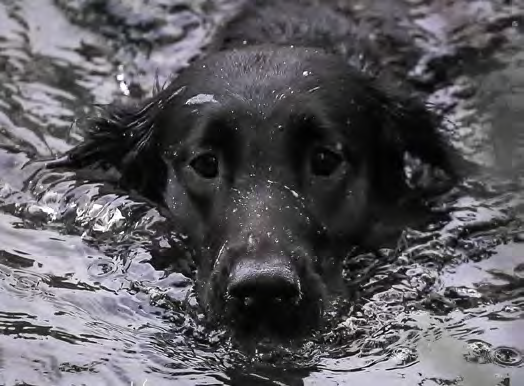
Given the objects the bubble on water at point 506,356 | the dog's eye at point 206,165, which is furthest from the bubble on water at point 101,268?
the bubble on water at point 506,356

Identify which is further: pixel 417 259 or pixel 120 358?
pixel 417 259

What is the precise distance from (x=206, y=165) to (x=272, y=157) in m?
0.34

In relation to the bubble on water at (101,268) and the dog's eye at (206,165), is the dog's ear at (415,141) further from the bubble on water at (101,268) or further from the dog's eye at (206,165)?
the bubble on water at (101,268)

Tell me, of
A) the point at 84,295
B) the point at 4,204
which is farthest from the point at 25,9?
the point at 84,295

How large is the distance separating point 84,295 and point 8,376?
78 centimetres

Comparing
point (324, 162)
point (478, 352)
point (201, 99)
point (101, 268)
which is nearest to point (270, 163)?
point (324, 162)

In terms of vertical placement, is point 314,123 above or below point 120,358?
above

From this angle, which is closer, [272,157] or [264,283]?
[264,283]

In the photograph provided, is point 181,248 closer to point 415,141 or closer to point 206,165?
point 206,165

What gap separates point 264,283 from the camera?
361cm

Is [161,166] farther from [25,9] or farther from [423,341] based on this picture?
[25,9]

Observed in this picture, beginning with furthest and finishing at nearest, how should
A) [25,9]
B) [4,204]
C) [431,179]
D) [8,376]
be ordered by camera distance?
[25,9] < [431,179] < [4,204] < [8,376]

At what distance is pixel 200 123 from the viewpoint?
464cm

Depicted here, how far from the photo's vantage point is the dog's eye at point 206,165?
178 inches
